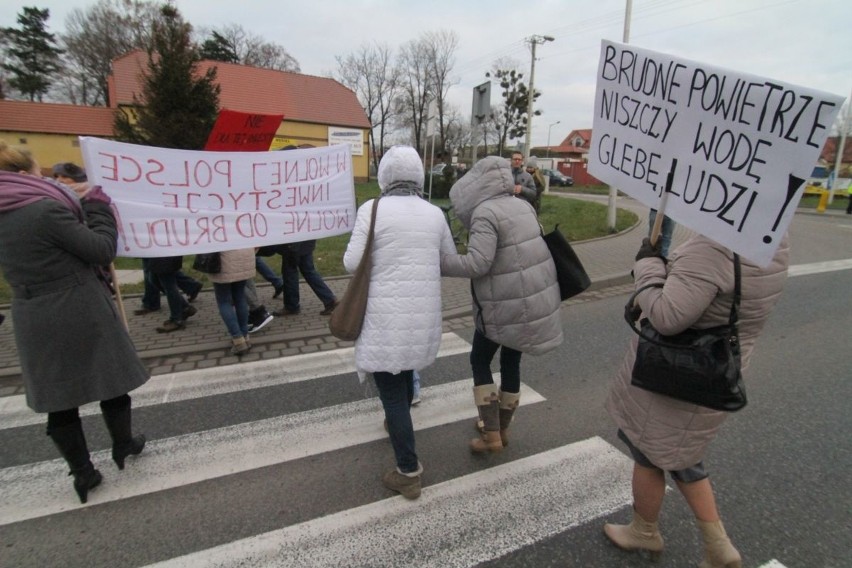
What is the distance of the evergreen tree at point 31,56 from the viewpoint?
126 ft

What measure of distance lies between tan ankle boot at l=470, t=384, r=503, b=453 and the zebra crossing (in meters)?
0.12

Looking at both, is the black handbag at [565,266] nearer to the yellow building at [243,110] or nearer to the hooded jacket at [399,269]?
the hooded jacket at [399,269]

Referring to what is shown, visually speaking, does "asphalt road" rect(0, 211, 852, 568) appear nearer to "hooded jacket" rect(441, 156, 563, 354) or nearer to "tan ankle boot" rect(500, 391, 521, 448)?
"tan ankle boot" rect(500, 391, 521, 448)

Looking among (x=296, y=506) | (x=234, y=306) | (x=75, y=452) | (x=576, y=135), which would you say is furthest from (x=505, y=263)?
(x=576, y=135)

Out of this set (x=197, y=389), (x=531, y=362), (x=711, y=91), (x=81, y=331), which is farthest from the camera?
(x=531, y=362)

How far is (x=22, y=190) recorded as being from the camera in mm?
2211

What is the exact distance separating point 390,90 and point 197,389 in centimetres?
5839

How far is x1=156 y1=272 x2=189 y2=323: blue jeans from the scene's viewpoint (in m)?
5.09

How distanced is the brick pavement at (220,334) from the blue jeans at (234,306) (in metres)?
0.28

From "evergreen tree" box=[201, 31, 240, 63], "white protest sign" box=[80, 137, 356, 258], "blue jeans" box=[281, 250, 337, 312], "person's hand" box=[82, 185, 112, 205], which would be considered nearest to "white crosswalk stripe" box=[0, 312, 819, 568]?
"white protest sign" box=[80, 137, 356, 258]

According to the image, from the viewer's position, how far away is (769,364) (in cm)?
452

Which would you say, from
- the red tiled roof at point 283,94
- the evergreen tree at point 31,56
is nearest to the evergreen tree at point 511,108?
the red tiled roof at point 283,94

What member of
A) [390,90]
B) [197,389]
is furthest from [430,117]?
[390,90]

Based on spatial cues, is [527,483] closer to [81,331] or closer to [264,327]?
[81,331]
